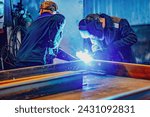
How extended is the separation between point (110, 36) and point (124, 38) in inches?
7.0

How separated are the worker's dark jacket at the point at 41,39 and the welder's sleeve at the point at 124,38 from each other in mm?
676

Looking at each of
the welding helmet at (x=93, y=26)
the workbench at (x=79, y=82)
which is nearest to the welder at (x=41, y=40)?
the welding helmet at (x=93, y=26)

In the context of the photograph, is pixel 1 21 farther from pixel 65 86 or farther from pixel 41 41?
pixel 65 86

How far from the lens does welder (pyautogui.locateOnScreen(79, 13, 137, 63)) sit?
3414 mm

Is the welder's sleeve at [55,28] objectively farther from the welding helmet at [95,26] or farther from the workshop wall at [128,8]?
the workshop wall at [128,8]

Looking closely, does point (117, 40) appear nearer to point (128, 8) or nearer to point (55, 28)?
point (55, 28)

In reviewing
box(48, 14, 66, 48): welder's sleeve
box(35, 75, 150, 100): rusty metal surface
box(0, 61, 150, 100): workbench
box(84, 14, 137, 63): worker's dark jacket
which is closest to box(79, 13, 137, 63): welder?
box(84, 14, 137, 63): worker's dark jacket

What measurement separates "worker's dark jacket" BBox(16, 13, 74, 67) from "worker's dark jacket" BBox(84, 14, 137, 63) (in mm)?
573

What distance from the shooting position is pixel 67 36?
6.77 meters

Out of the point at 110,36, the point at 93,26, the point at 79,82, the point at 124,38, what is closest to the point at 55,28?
the point at 93,26

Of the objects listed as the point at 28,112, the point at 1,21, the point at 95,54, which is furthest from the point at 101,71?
the point at 1,21

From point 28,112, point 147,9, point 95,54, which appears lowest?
point 28,112

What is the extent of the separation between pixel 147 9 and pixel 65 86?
4096mm

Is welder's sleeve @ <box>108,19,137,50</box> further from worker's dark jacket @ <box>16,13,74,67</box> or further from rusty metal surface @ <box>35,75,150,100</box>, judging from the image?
rusty metal surface @ <box>35,75,150,100</box>
